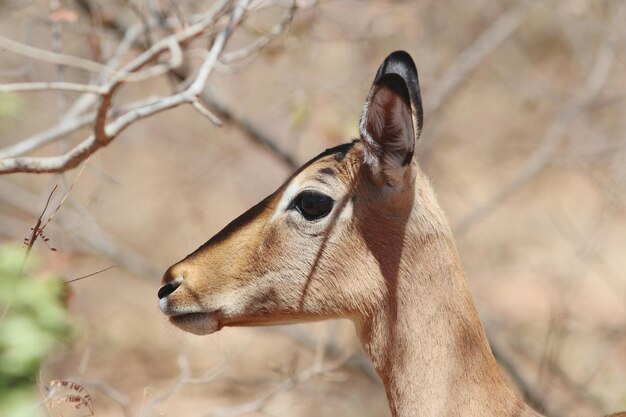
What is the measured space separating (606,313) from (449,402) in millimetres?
7946

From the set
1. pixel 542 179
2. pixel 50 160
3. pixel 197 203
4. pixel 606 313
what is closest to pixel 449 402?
pixel 50 160

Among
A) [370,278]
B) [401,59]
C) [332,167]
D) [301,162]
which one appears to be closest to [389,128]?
[332,167]

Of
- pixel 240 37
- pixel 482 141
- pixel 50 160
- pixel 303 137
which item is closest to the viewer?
pixel 50 160

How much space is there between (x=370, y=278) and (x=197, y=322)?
2.26 ft

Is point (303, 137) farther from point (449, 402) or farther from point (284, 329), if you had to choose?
point (449, 402)

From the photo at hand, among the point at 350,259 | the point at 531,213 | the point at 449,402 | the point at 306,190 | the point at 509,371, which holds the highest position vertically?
the point at 531,213

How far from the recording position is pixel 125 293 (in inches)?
436

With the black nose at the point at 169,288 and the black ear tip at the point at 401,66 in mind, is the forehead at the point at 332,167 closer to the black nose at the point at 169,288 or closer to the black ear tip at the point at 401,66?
the black ear tip at the point at 401,66

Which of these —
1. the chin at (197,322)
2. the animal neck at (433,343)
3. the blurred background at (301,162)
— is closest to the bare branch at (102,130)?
the blurred background at (301,162)

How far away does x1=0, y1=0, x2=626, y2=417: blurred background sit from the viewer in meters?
6.16

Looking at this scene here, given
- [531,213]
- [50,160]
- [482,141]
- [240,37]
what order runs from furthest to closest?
1. [482,141]
2. [531,213]
3. [240,37]
4. [50,160]

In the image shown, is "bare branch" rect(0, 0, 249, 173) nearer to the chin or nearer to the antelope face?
the antelope face

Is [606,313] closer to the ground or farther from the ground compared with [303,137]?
closer to the ground

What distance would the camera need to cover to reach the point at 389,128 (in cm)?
345
